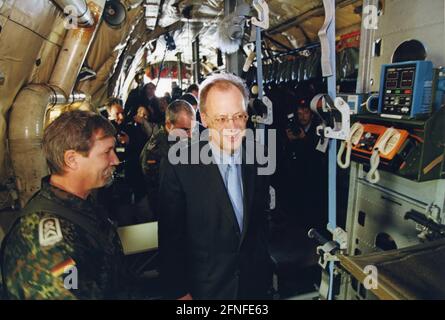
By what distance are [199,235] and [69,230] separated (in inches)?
23.9

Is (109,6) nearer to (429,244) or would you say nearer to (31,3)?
(31,3)

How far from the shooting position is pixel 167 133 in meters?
3.05

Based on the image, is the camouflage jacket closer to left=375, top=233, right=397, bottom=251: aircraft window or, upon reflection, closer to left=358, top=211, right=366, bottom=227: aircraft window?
left=358, top=211, right=366, bottom=227: aircraft window

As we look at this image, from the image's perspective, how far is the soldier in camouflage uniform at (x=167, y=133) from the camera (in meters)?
3.00

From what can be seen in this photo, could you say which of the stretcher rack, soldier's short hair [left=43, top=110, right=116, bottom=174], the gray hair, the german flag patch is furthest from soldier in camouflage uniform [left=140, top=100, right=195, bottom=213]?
the stretcher rack

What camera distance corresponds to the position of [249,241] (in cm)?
158

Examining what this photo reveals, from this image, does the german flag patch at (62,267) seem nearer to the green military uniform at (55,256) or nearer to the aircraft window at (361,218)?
the green military uniform at (55,256)

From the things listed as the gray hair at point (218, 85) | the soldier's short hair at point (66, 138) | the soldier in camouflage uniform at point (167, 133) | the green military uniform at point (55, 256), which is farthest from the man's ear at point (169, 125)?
the green military uniform at point (55, 256)

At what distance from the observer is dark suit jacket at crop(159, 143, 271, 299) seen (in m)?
1.49

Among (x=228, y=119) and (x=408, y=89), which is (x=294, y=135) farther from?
(x=228, y=119)

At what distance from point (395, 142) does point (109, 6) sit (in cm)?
375

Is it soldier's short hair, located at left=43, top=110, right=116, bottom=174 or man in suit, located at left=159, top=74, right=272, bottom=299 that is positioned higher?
soldier's short hair, located at left=43, top=110, right=116, bottom=174

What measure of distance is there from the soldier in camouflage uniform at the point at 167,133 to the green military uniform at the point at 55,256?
1.76 meters
